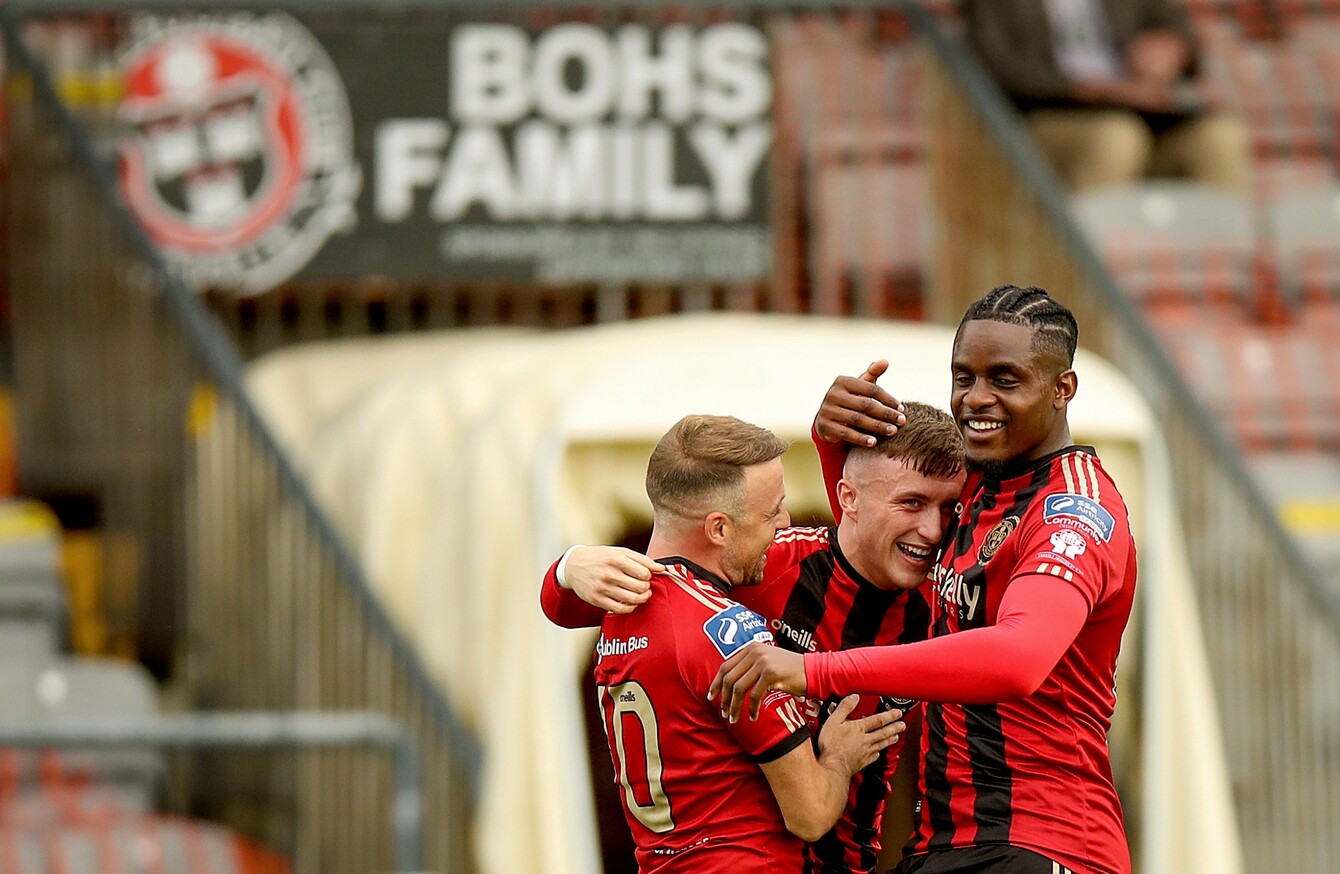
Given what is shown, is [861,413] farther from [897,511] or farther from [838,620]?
[838,620]

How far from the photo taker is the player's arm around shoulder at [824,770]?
Result: 8.08 ft

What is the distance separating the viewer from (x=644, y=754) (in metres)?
2.60

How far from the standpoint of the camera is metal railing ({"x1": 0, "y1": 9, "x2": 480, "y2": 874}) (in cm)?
640

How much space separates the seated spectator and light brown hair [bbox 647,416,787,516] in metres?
6.19

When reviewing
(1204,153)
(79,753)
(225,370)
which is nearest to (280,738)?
(79,753)

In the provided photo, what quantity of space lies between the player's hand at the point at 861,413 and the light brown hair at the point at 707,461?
0.09 meters

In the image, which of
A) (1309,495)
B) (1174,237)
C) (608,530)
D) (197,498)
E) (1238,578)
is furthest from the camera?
(1174,237)

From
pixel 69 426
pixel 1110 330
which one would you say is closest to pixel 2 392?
pixel 69 426

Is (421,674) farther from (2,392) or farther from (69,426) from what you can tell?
(2,392)

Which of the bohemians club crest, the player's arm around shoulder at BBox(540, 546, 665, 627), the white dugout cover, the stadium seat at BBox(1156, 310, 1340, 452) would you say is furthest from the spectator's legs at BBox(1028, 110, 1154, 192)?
the player's arm around shoulder at BBox(540, 546, 665, 627)

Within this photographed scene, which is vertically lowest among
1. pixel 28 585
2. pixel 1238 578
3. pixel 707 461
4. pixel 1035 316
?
pixel 28 585

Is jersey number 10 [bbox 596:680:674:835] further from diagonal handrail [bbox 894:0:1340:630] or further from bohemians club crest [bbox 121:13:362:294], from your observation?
bohemians club crest [bbox 121:13:362:294]

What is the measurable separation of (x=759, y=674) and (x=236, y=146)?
6042mm

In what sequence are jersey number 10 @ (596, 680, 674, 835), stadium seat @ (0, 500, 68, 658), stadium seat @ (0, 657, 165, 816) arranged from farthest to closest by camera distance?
stadium seat @ (0, 500, 68, 658)
stadium seat @ (0, 657, 165, 816)
jersey number 10 @ (596, 680, 674, 835)
